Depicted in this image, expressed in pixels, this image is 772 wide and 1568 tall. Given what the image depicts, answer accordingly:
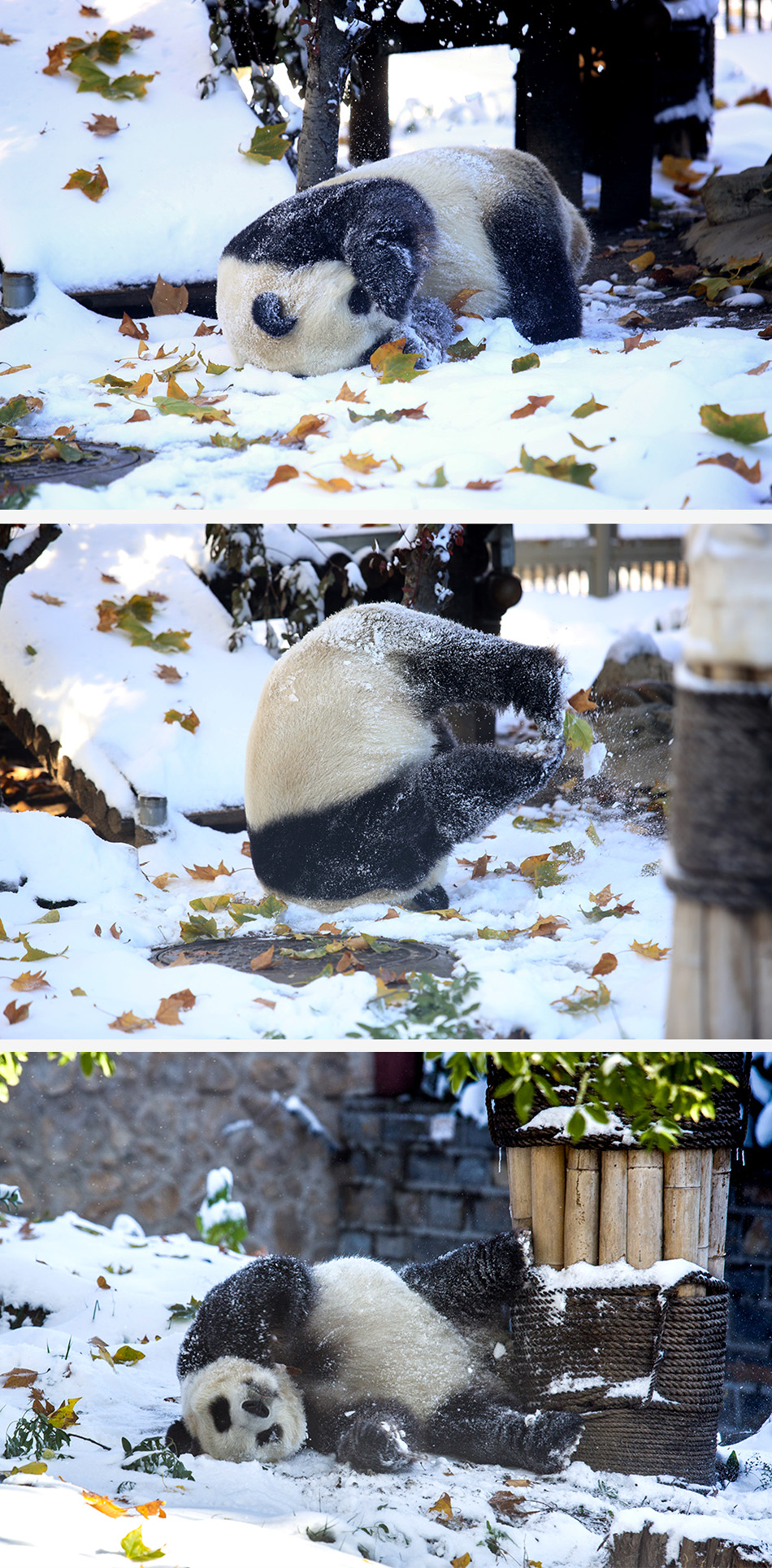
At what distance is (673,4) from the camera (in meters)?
1.72

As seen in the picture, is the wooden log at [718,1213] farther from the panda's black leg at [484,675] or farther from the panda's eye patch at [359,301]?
the panda's eye patch at [359,301]

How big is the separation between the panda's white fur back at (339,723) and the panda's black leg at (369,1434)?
4.15 feet

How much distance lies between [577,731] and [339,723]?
39 centimetres

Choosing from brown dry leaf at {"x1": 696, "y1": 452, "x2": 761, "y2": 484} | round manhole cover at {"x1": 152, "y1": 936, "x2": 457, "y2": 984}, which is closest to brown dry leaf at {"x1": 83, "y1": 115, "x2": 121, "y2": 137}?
brown dry leaf at {"x1": 696, "y1": 452, "x2": 761, "y2": 484}

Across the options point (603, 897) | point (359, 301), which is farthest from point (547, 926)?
point (359, 301)

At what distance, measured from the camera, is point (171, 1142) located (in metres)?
4.34

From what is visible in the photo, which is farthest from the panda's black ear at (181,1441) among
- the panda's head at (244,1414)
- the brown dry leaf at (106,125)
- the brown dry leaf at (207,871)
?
the brown dry leaf at (106,125)

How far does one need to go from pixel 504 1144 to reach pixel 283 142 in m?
1.89

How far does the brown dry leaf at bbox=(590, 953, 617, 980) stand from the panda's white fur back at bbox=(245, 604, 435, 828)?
435 mm

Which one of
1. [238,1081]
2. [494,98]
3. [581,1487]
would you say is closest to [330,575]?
[494,98]

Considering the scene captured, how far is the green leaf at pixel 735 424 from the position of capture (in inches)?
60.9

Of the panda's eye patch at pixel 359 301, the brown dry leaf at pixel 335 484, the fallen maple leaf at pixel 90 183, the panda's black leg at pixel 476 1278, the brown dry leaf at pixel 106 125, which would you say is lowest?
the panda's black leg at pixel 476 1278

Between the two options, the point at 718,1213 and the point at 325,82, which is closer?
the point at 325,82

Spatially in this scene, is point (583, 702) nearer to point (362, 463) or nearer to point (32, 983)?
point (362, 463)
